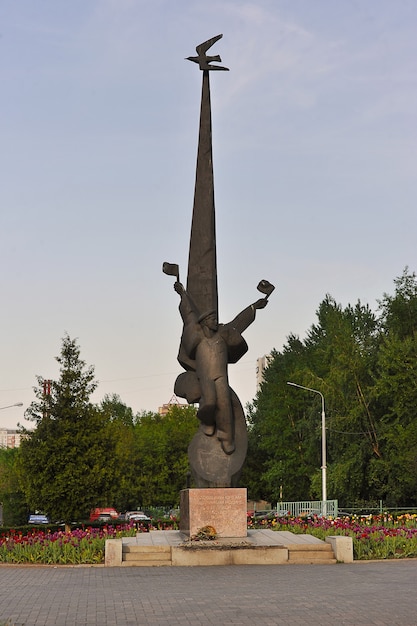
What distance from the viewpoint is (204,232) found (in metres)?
21.0

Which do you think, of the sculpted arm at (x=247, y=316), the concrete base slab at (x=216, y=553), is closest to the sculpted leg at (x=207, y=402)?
the sculpted arm at (x=247, y=316)

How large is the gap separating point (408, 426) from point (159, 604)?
3403 cm

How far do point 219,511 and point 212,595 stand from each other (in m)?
5.99

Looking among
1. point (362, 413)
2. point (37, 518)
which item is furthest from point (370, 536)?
point (37, 518)

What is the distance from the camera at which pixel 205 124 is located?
21.6 metres

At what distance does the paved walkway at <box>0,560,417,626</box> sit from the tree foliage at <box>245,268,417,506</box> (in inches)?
1091

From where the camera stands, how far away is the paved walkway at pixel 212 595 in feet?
34.5

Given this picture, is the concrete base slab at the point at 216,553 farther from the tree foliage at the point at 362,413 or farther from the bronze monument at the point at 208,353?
the tree foliage at the point at 362,413

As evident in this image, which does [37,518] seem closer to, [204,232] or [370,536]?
[204,232]

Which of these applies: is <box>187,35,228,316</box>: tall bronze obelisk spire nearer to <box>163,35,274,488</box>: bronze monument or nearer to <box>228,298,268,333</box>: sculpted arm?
<box>163,35,274,488</box>: bronze monument

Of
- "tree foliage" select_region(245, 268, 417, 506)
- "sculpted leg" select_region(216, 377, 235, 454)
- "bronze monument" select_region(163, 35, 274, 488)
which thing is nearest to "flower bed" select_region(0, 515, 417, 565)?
"bronze monument" select_region(163, 35, 274, 488)

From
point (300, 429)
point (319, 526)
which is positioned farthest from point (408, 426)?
point (319, 526)

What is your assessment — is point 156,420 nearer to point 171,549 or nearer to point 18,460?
point 18,460

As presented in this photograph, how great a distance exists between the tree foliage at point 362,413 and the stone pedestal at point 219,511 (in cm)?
2465
